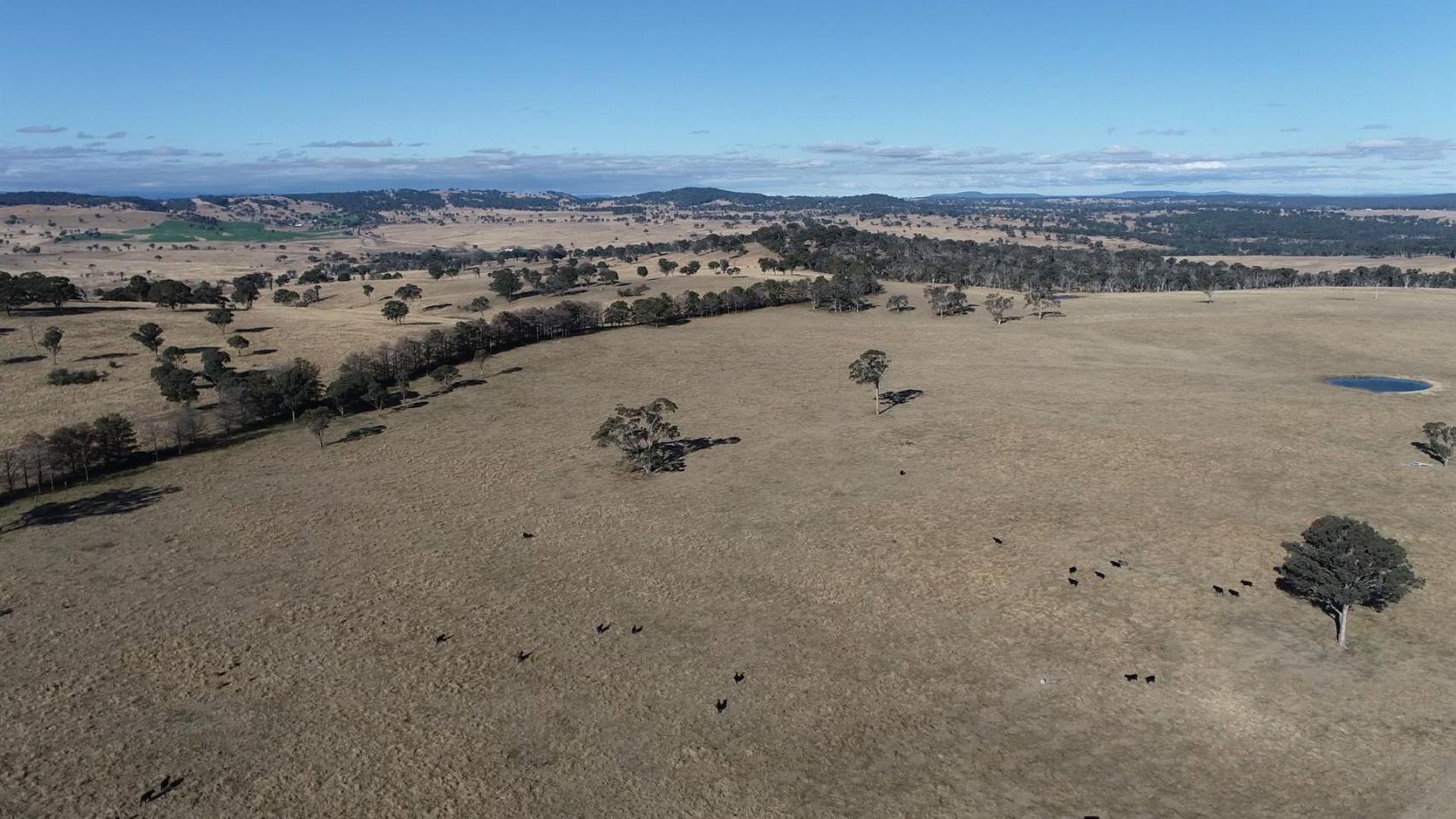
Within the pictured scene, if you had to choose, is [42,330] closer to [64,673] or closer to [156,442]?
[156,442]

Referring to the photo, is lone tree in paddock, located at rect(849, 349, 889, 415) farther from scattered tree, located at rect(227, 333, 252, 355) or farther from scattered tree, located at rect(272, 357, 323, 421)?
scattered tree, located at rect(227, 333, 252, 355)

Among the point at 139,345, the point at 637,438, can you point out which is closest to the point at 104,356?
the point at 139,345

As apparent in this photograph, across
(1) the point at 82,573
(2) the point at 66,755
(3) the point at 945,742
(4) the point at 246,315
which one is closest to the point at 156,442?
(1) the point at 82,573

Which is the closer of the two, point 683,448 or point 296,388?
point 683,448

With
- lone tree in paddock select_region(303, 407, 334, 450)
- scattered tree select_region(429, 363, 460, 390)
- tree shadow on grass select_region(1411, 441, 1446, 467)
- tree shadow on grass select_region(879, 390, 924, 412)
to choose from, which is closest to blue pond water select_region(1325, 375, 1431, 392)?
tree shadow on grass select_region(1411, 441, 1446, 467)

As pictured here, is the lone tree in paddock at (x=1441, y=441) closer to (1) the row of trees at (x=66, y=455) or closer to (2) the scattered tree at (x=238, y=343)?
(1) the row of trees at (x=66, y=455)

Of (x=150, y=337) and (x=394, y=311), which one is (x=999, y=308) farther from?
(x=150, y=337)

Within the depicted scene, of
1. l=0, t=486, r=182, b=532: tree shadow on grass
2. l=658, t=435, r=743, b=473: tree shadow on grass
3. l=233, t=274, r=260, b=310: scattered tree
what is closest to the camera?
l=0, t=486, r=182, b=532: tree shadow on grass
